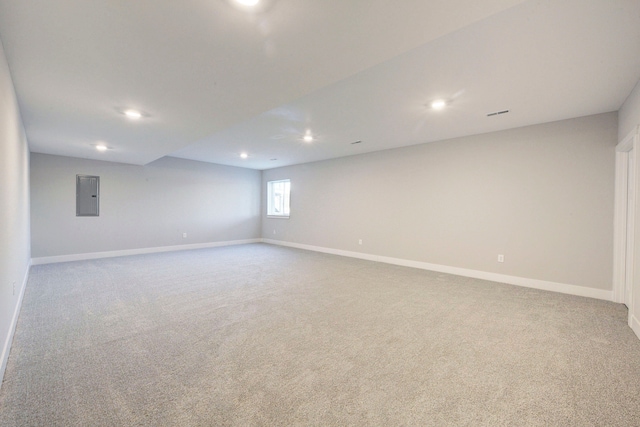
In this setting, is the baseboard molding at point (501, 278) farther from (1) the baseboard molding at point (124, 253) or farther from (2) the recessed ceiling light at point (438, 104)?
(1) the baseboard molding at point (124, 253)

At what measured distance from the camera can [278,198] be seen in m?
8.71

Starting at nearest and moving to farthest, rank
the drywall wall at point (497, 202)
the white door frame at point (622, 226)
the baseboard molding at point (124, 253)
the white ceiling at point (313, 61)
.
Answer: the white ceiling at point (313, 61) < the white door frame at point (622, 226) < the drywall wall at point (497, 202) < the baseboard molding at point (124, 253)

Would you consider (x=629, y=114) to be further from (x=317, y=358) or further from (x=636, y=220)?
(x=317, y=358)

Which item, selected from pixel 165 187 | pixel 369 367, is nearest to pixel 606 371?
pixel 369 367

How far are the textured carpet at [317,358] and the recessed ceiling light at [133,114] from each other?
7.27 feet

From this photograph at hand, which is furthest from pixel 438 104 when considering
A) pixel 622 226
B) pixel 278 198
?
pixel 278 198

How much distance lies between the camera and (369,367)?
196cm

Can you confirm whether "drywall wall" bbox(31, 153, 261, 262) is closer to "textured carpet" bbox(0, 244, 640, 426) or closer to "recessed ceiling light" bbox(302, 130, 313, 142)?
"textured carpet" bbox(0, 244, 640, 426)

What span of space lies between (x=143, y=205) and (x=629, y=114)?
338 inches

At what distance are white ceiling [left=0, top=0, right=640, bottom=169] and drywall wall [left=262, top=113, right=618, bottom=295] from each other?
18.1 inches

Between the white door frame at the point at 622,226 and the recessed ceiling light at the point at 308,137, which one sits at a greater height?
the recessed ceiling light at the point at 308,137

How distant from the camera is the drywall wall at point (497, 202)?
11.8ft

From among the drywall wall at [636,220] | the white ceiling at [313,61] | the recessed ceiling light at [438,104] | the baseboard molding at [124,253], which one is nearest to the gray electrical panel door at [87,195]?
the baseboard molding at [124,253]

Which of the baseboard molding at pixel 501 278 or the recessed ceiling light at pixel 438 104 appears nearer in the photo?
the recessed ceiling light at pixel 438 104
